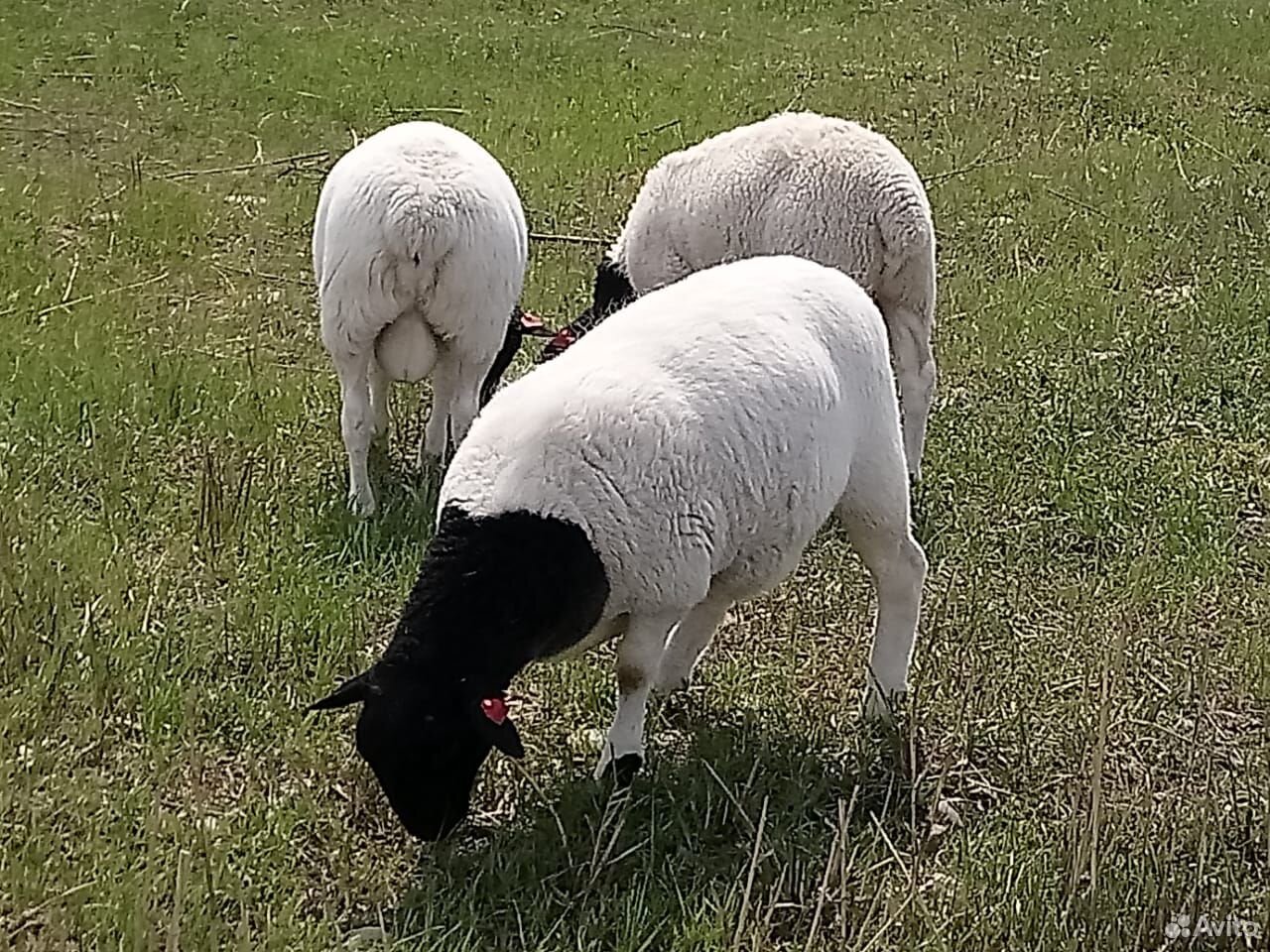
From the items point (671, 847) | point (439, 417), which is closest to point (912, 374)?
point (439, 417)

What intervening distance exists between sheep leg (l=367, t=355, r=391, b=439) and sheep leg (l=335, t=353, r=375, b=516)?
15.1 inches

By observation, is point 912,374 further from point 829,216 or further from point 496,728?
point 496,728

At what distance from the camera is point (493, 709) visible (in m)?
3.58

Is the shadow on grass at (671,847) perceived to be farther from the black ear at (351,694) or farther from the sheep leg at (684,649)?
the black ear at (351,694)

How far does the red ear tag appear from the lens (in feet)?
11.7

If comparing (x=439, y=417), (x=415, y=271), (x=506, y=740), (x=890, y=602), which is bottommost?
(x=439, y=417)

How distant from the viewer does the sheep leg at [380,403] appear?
19.7ft

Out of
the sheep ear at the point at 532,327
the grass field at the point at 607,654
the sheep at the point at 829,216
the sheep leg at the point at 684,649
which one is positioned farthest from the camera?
the sheep ear at the point at 532,327

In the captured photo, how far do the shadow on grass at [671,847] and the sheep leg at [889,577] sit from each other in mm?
163

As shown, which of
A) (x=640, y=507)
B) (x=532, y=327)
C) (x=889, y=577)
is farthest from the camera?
(x=532, y=327)

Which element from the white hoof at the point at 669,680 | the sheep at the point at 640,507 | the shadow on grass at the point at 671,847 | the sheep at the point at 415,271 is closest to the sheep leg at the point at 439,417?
the sheep at the point at 415,271

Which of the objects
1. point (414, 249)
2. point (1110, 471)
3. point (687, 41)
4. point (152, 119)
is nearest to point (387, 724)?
point (414, 249)

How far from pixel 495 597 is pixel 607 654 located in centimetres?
127

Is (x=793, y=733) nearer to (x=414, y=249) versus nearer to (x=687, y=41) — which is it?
(x=414, y=249)
